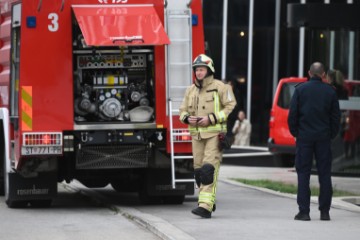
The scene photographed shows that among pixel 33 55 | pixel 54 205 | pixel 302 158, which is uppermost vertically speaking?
pixel 33 55

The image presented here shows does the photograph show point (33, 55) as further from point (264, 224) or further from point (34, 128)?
point (264, 224)

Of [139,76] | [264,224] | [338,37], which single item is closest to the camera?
[264,224]

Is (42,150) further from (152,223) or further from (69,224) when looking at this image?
(152,223)

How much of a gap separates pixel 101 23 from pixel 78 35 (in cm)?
42

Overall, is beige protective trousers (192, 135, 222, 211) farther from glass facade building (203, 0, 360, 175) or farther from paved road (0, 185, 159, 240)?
glass facade building (203, 0, 360, 175)

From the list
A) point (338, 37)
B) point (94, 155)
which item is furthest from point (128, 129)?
point (338, 37)

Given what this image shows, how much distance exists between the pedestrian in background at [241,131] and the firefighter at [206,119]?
64.7ft

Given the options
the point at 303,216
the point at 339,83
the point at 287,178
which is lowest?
the point at 287,178

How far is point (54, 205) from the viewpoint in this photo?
15.9m

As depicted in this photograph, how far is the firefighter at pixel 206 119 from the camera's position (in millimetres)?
13562

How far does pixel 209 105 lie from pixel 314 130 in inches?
52.1

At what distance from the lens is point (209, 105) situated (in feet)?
45.3

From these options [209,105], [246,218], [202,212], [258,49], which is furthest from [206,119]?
[258,49]

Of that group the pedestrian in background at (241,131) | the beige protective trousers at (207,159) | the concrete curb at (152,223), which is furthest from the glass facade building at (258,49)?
the beige protective trousers at (207,159)
